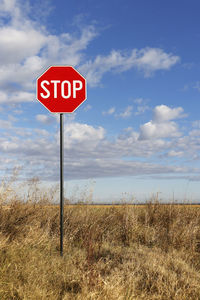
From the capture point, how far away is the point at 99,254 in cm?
713

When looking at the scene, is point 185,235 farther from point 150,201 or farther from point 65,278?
point 65,278

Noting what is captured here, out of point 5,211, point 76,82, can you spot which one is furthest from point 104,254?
point 76,82

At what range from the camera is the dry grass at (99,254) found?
4.86 meters

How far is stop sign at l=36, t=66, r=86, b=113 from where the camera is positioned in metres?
7.36

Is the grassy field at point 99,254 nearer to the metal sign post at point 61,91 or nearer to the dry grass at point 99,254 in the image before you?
the dry grass at point 99,254

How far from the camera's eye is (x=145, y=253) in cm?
723

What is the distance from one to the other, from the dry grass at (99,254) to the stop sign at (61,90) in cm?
316

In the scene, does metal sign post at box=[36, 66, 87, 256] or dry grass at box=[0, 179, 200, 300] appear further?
metal sign post at box=[36, 66, 87, 256]

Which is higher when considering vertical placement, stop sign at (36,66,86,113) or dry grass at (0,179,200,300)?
stop sign at (36,66,86,113)

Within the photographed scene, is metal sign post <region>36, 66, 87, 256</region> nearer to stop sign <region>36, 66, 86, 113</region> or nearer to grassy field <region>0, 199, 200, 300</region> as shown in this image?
stop sign <region>36, 66, 86, 113</region>

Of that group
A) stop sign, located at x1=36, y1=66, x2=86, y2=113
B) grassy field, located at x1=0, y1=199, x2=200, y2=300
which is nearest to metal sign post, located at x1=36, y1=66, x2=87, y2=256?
stop sign, located at x1=36, y1=66, x2=86, y2=113

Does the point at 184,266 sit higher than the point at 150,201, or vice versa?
the point at 150,201

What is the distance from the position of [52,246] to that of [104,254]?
4.31 ft

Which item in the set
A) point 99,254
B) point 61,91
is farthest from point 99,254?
point 61,91
